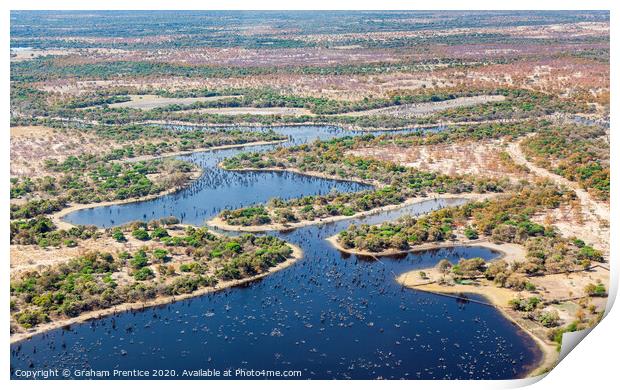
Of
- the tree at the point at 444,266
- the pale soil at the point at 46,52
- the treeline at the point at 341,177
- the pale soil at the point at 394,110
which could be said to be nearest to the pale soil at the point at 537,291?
the tree at the point at 444,266

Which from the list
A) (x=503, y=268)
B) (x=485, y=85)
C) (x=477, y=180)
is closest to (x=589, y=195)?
(x=477, y=180)

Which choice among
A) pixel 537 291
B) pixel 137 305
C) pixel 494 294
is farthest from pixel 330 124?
pixel 137 305

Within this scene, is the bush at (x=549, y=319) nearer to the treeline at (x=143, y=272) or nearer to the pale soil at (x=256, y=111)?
the treeline at (x=143, y=272)

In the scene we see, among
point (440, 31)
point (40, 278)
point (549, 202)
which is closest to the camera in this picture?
point (40, 278)

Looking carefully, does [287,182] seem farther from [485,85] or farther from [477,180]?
[485,85]

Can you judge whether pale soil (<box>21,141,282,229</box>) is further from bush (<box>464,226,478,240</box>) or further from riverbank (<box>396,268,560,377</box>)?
bush (<box>464,226,478,240</box>)

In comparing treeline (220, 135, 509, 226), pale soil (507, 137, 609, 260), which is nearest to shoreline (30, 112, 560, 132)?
treeline (220, 135, 509, 226)

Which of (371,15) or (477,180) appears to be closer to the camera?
(477,180)
